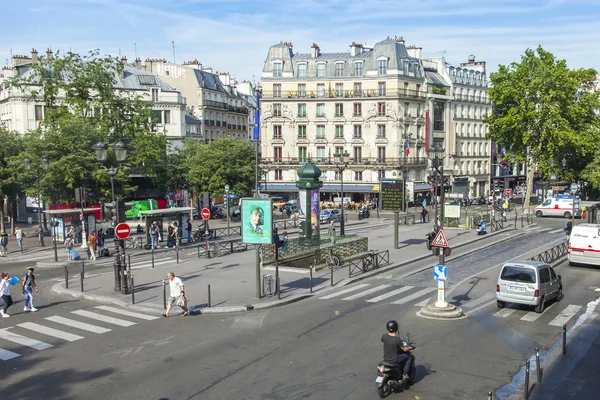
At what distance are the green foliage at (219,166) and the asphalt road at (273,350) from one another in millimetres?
36401

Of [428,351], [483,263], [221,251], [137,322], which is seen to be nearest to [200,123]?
[221,251]

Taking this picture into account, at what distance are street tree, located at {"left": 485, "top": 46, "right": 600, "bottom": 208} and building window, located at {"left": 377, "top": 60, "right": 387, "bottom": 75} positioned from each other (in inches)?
498

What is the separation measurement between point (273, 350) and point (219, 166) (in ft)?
148

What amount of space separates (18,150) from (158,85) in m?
24.7

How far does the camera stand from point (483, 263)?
103 ft

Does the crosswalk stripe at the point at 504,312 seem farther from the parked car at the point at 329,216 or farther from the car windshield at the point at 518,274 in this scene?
the parked car at the point at 329,216

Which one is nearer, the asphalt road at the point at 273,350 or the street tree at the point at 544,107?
the asphalt road at the point at 273,350

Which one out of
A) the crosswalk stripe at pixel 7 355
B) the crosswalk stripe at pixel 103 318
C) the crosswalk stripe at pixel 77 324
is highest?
the crosswalk stripe at pixel 7 355

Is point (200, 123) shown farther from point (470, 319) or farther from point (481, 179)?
point (470, 319)

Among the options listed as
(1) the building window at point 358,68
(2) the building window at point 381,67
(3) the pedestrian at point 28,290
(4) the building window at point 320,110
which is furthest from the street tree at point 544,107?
(3) the pedestrian at point 28,290

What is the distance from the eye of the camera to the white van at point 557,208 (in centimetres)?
5688

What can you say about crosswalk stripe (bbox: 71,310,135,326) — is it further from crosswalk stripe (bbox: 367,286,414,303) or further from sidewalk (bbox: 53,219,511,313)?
crosswalk stripe (bbox: 367,286,414,303)

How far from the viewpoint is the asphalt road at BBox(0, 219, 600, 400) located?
1284 cm

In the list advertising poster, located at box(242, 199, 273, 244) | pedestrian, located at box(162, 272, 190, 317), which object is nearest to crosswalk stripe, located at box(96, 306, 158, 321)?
pedestrian, located at box(162, 272, 190, 317)
